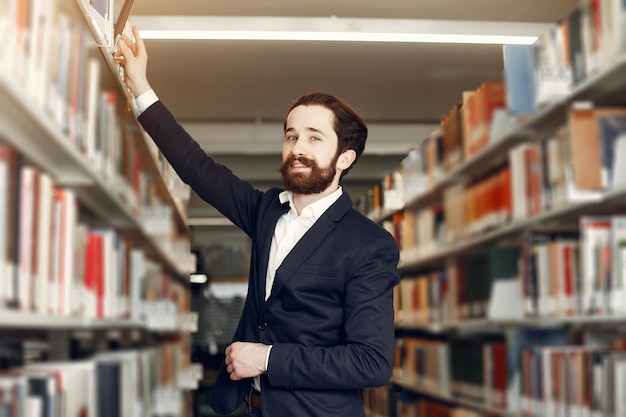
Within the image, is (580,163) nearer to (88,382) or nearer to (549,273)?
(549,273)

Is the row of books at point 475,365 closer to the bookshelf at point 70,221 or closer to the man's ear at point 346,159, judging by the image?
the man's ear at point 346,159

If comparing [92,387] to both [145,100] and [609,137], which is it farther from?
[609,137]

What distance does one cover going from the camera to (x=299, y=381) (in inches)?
57.4

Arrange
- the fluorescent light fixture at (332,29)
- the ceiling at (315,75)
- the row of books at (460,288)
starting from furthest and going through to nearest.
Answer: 1. the ceiling at (315,75)
2. the fluorescent light fixture at (332,29)
3. the row of books at (460,288)

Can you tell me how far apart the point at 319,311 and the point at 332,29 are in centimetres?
249

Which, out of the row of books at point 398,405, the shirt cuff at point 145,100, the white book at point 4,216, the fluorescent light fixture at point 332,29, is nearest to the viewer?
the white book at point 4,216

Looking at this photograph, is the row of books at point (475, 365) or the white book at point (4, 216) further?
the row of books at point (475, 365)

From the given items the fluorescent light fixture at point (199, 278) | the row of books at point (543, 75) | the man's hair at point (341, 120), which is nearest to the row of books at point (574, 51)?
the row of books at point (543, 75)

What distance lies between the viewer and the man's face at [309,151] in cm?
164

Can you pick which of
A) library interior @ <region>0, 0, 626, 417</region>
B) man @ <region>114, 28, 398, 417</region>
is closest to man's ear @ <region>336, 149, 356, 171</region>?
man @ <region>114, 28, 398, 417</region>

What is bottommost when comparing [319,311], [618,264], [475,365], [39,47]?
[475,365]

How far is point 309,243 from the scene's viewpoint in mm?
1575

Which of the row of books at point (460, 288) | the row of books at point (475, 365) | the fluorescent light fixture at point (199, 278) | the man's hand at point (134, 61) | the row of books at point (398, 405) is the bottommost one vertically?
the row of books at point (398, 405)

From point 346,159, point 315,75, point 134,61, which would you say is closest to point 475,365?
point 346,159
